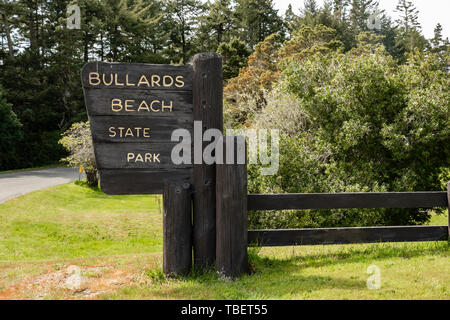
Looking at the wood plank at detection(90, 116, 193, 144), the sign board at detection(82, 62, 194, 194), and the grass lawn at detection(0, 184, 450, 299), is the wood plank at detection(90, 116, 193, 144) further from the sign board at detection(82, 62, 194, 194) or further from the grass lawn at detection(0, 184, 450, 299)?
the grass lawn at detection(0, 184, 450, 299)

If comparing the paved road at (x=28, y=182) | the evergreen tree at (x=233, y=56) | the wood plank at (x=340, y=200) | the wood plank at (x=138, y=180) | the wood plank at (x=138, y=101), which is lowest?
the paved road at (x=28, y=182)

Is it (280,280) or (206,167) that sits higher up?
(206,167)

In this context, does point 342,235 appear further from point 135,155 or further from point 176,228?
point 135,155

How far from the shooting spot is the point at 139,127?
4.93 meters

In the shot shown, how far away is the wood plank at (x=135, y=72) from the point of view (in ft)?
15.8

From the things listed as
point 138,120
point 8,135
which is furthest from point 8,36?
point 138,120

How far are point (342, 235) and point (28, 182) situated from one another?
963 inches

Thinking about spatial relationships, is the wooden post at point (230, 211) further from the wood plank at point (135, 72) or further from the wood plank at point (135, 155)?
the wood plank at point (135, 72)

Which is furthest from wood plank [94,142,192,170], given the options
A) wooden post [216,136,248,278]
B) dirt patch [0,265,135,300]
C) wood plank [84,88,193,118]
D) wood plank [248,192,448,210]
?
dirt patch [0,265,135,300]

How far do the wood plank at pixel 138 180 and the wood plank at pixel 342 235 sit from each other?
4.60 feet

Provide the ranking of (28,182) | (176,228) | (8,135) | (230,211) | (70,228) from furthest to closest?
(8,135), (28,182), (70,228), (176,228), (230,211)

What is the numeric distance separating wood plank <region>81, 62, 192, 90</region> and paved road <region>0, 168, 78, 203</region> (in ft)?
54.2

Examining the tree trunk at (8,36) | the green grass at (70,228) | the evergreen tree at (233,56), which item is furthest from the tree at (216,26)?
the green grass at (70,228)

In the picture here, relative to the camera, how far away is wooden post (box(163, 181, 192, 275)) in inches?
193
